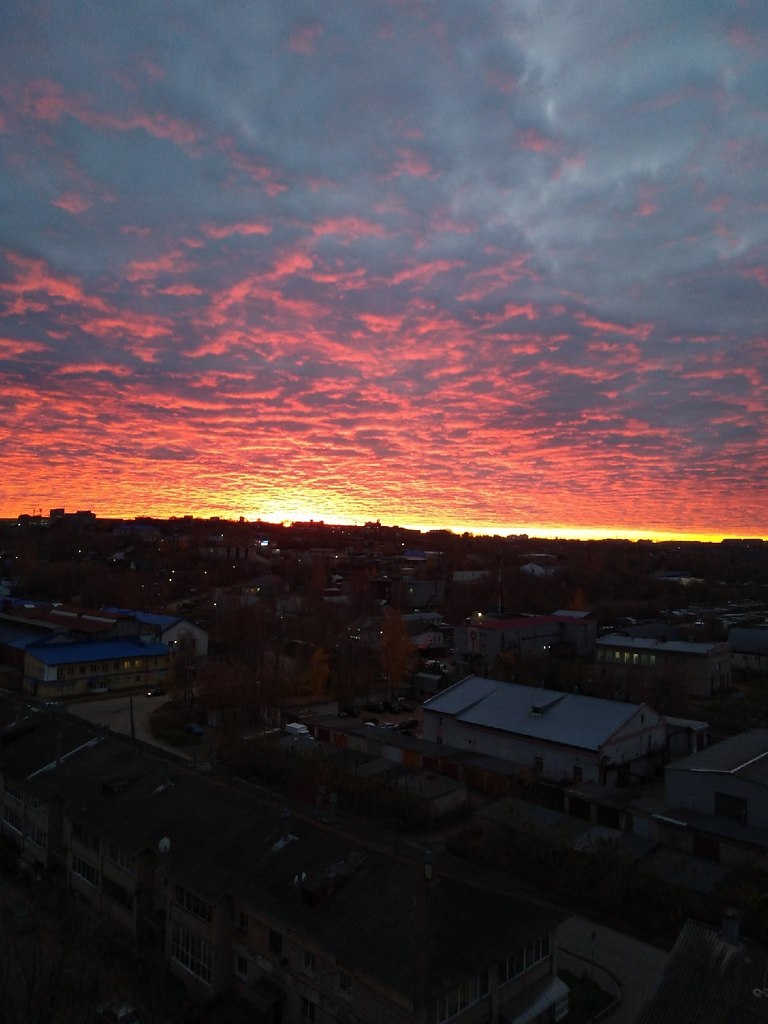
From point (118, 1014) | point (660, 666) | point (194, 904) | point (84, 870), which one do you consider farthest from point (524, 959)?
point (660, 666)

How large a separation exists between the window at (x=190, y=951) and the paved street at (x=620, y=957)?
4.67m

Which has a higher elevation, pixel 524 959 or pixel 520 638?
pixel 520 638

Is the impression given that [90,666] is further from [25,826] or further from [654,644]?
[654,644]

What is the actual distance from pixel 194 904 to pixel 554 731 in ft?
35.3

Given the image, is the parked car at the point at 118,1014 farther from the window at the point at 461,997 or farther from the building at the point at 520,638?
the building at the point at 520,638

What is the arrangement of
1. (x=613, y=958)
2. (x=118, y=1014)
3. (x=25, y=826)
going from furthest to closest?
1. (x=25, y=826)
2. (x=613, y=958)
3. (x=118, y=1014)

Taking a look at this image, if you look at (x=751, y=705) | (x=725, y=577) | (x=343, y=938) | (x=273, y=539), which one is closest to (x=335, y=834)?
(x=343, y=938)

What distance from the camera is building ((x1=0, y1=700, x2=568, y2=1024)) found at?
7.03m

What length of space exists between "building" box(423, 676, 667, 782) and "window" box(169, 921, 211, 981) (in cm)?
1031

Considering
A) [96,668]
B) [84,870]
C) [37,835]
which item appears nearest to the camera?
[84,870]

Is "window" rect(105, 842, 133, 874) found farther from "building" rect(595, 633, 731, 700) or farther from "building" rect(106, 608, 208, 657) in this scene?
"building" rect(106, 608, 208, 657)

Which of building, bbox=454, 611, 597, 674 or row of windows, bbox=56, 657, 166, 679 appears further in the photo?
building, bbox=454, 611, 597, 674

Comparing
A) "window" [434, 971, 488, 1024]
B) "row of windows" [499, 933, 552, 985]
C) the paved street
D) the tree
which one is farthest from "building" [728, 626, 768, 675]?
"window" [434, 971, 488, 1024]

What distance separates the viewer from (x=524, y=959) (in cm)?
780
